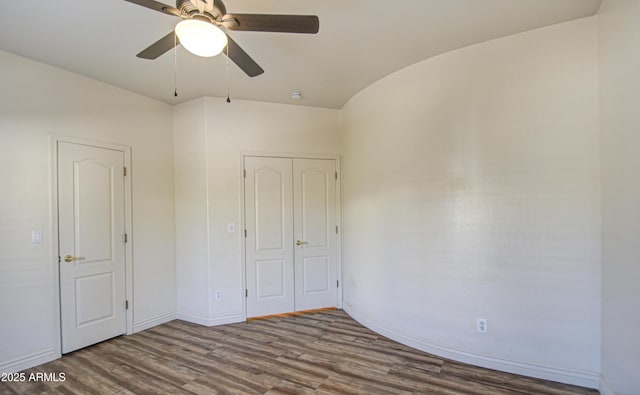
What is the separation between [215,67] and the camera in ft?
9.25

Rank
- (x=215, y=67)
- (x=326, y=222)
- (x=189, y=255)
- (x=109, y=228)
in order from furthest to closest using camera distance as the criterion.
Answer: (x=326, y=222) < (x=189, y=255) < (x=109, y=228) < (x=215, y=67)

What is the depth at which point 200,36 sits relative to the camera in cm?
139

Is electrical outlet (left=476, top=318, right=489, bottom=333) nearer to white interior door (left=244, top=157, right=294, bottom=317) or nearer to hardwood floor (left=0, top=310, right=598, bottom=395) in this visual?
hardwood floor (left=0, top=310, right=598, bottom=395)

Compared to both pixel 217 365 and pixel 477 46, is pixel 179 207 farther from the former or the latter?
pixel 477 46

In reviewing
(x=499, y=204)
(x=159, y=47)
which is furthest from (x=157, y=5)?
(x=499, y=204)

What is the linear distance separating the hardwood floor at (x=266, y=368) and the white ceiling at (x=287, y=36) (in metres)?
2.72

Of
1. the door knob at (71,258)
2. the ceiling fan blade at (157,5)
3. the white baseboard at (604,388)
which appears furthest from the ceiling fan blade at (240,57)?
the white baseboard at (604,388)

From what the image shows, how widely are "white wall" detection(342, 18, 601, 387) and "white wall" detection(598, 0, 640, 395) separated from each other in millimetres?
103

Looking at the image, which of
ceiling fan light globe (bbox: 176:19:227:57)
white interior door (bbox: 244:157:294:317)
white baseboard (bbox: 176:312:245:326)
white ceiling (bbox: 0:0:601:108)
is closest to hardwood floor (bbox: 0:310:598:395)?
white baseboard (bbox: 176:312:245:326)

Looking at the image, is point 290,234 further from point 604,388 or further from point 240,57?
point 604,388

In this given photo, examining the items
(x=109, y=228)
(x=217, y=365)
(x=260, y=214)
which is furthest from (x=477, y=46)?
(x=109, y=228)

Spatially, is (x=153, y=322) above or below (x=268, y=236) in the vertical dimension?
below

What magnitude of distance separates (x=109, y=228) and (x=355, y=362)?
2.86 meters

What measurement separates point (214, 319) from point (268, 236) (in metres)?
1.15
